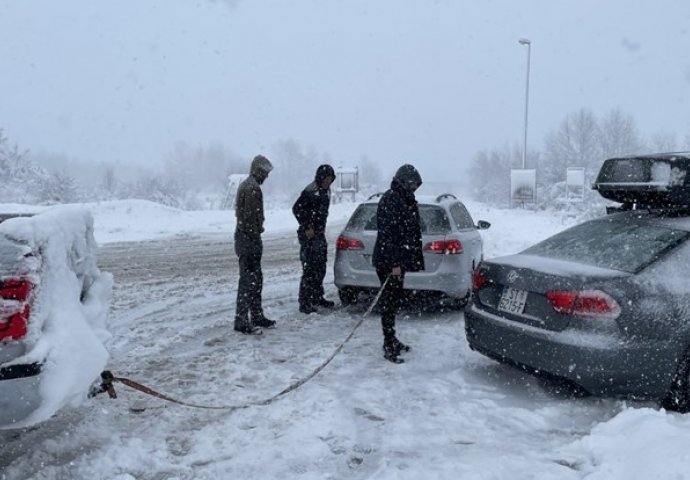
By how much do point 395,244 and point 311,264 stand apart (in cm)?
219

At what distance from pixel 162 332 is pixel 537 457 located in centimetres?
447

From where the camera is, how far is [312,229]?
7.31 metres

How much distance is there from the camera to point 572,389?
15.1 feet

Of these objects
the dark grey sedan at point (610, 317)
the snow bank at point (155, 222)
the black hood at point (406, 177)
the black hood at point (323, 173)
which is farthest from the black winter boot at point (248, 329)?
the snow bank at point (155, 222)

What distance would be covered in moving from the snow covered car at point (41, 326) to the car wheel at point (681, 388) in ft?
12.3

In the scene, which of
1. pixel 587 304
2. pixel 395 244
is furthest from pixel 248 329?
pixel 587 304

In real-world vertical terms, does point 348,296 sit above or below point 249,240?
below

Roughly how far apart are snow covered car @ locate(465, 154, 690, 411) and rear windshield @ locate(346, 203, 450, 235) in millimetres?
2118

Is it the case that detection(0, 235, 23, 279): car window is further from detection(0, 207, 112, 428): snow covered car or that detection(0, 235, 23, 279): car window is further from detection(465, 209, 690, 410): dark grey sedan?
detection(465, 209, 690, 410): dark grey sedan

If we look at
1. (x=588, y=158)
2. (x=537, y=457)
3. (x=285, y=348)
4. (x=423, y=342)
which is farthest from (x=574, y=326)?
(x=588, y=158)

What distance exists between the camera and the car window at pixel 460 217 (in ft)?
24.6

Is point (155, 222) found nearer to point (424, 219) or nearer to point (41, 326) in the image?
point (424, 219)

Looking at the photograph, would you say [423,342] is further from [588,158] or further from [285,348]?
[588,158]

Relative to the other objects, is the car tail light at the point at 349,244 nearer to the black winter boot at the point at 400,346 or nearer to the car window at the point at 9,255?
the black winter boot at the point at 400,346
